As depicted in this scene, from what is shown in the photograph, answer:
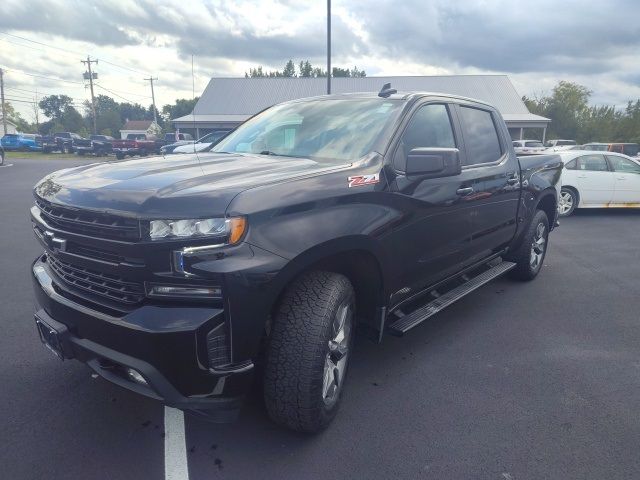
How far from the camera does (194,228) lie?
2.12m

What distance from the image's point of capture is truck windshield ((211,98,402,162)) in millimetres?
3234

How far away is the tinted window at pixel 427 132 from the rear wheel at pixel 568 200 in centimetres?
854

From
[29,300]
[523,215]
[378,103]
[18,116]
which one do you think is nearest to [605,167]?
[523,215]

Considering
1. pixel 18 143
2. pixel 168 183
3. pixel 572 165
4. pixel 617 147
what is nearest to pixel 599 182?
pixel 572 165

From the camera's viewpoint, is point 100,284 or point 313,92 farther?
point 313,92

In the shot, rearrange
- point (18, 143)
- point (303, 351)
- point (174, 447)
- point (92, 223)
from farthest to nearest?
point (18, 143) < point (174, 447) < point (303, 351) < point (92, 223)

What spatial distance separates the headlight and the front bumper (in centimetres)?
32

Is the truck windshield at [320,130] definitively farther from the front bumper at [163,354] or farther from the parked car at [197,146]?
the front bumper at [163,354]

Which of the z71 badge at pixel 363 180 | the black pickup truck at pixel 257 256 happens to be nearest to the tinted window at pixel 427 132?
the black pickup truck at pixel 257 256

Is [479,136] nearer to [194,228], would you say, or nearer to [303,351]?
[303,351]

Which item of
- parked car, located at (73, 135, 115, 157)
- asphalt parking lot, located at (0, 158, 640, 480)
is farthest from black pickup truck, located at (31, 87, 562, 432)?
parked car, located at (73, 135, 115, 157)

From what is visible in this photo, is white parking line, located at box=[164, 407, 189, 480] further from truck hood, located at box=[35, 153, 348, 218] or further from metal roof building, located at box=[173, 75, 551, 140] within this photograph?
metal roof building, located at box=[173, 75, 551, 140]

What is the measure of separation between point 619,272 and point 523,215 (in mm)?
2289

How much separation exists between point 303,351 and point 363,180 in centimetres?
105
